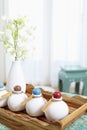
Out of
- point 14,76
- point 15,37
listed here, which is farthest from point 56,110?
point 15,37

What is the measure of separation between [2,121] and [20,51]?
504 millimetres

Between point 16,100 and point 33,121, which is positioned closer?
point 33,121

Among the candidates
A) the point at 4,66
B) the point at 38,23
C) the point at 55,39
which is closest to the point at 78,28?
the point at 55,39

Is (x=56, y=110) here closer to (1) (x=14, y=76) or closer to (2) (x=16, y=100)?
(2) (x=16, y=100)

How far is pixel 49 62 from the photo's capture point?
3.56 m

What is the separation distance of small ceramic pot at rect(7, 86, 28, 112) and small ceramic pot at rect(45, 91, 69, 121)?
190mm

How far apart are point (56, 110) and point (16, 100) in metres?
0.26

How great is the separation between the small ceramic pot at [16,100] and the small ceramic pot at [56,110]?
0.62ft

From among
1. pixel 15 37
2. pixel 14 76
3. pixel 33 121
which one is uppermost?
pixel 15 37

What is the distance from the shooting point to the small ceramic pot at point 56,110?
1017 mm

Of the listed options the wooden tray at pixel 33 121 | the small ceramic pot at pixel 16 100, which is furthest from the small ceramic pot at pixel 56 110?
A: the small ceramic pot at pixel 16 100

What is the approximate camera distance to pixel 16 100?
3.80ft

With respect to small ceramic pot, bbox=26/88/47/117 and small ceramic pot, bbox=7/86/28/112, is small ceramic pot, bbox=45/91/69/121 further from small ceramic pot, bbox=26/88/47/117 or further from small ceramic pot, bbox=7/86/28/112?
small ceramic pot, bbox=7/86/28/112

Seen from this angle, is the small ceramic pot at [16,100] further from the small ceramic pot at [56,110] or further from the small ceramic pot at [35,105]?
the small ceramic pot at [56,110]
